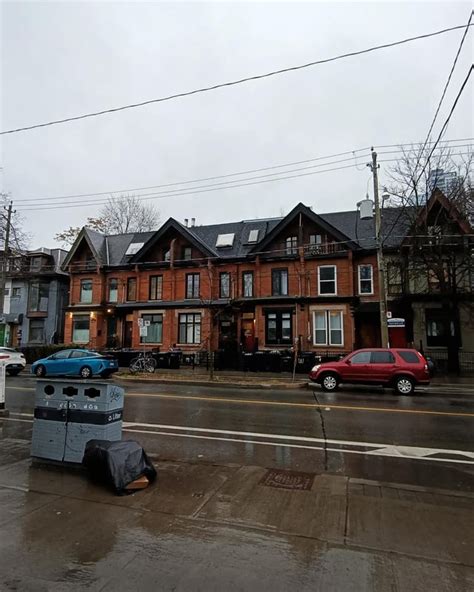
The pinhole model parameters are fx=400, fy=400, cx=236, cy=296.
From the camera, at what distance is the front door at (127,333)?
1179 inches

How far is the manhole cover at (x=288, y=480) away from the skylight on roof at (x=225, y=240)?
2475cm

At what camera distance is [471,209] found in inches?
810

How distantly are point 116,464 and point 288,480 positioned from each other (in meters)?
2.18

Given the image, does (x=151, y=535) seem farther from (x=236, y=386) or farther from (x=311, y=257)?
(x=311, y=257)

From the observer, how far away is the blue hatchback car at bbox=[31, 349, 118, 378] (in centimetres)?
2016

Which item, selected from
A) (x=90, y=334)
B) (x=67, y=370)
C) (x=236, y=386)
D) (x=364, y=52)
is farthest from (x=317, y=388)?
(x=90, y=334)

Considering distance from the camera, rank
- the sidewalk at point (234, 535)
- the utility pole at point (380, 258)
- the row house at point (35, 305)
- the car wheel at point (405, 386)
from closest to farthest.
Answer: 1. the sidewalk at point (234, 535)
2. the car wheel at point (405, 386)
3. the utility pole at point (380, 258)
4. the row house at point (35, 305)

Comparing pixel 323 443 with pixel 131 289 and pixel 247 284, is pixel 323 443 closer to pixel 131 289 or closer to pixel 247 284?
pixel 247 284

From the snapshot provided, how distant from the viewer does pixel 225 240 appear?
29.8m

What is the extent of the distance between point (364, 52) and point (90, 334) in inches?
1054

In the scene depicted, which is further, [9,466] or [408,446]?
[408,446]

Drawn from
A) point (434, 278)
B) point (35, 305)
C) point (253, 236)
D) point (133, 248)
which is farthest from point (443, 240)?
point (35, 305)

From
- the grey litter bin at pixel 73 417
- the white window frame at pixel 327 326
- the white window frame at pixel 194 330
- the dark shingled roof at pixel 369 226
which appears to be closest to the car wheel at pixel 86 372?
the white window frame at pixel 194 330

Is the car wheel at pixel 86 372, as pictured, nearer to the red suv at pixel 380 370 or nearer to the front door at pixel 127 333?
the front door at pixel 127 333
